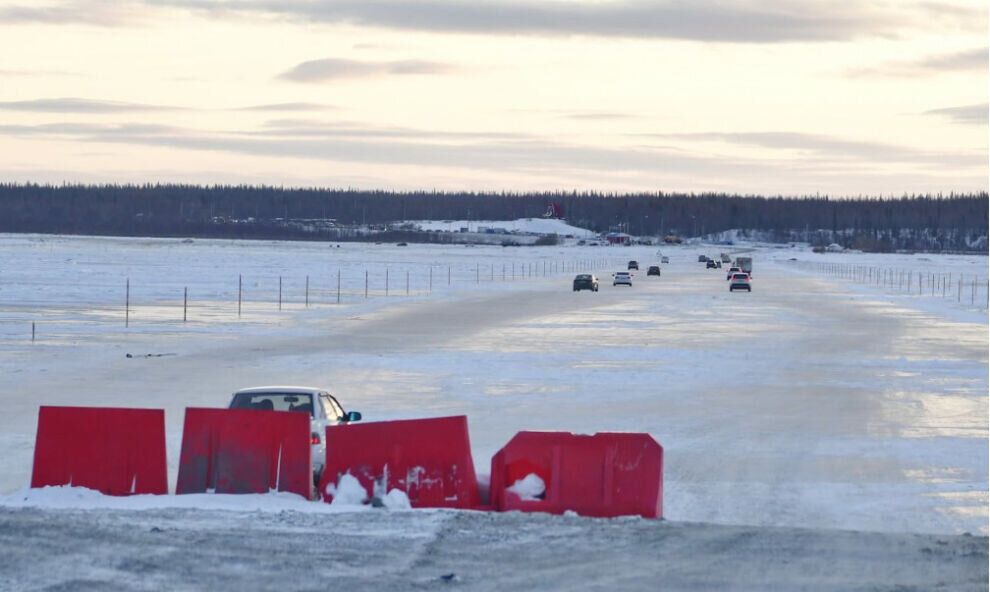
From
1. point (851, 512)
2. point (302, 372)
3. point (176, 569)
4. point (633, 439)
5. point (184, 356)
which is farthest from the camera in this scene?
point (184, 356)

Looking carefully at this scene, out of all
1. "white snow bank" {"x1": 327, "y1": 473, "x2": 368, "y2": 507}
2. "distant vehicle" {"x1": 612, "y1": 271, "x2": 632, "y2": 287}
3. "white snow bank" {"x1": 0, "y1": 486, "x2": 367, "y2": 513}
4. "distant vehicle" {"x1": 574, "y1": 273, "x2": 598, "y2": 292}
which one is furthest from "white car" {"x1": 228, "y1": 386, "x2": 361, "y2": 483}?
"distant vehicle" {"x1": 612, "y1": 271, "x2": 632, "y2": 287}

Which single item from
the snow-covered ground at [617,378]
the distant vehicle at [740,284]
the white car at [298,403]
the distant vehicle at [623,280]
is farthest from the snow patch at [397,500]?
the distant vehicle at [623,280]

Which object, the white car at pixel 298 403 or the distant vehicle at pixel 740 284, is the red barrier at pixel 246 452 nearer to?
the white car at pixel 298 403

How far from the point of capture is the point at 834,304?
61531 mm

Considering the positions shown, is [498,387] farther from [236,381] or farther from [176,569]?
[176,569]

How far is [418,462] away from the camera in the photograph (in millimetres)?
13898

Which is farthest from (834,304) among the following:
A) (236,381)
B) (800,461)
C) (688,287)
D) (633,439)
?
(633,439)

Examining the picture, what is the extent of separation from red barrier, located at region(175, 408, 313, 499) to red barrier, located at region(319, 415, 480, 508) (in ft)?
1.57

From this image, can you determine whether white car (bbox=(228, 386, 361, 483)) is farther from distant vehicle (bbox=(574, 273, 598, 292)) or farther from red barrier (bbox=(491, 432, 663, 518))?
distant vehicle (bbox=(574, 273, 598, 292))

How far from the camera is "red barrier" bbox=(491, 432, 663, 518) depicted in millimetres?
13367

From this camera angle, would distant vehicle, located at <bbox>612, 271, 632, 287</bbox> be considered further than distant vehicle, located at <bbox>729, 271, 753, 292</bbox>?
Yes

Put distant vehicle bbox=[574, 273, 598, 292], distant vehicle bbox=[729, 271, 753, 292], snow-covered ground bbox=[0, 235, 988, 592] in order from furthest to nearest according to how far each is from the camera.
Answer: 1. distant vehicle bbox=[729, 271, 753, 292]
2. distant vehicle bbox=[574, 273, 598, 292]
3. snow-covered ground bbox=[0, 235, 988, 592]

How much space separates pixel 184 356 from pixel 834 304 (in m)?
36.9

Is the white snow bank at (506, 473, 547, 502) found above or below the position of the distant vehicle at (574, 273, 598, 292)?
above
